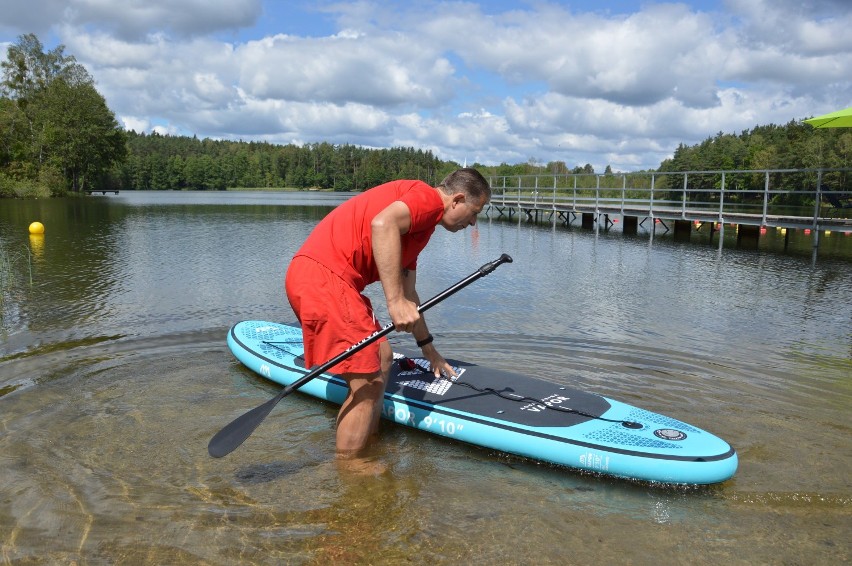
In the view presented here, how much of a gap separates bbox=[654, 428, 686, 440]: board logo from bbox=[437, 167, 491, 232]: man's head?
1.92 meters

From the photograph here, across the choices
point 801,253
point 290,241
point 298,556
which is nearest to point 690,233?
point 801,253

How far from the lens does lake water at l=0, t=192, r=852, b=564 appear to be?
11.9ft

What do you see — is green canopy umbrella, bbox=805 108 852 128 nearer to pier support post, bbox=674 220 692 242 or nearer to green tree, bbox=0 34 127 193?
pier support post, bbox=674 220 692 242

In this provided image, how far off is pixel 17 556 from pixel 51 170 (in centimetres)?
5997

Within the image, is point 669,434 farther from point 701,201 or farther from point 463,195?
point 701,201

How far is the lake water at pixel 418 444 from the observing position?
3621 millimetres

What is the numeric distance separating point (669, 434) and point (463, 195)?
6.93ft

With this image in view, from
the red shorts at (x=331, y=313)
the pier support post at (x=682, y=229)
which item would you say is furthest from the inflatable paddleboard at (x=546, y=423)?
the pier support post at (x=682, y=229)

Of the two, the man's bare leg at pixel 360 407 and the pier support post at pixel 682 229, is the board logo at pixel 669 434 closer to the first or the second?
the man's bare leg at pixel 360 407

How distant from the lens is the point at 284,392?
4.43m

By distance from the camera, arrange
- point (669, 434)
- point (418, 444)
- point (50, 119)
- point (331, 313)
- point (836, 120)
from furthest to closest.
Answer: point (50, 119)
point (836, 120)
point (418, 444)
point (669, 434)
point (331, 313)

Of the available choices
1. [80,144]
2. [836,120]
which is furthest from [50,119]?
[836,120]

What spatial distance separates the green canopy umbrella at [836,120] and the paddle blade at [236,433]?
13632mm

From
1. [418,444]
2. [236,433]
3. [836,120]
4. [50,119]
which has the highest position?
[50,119]
